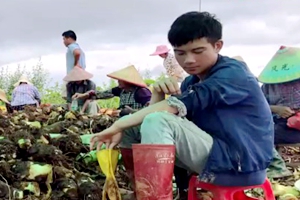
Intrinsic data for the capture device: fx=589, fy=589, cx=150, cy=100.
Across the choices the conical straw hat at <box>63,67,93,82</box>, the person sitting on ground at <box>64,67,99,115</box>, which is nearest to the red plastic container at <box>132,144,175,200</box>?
the person sitting on ground at <box>64,67,99,115</box>

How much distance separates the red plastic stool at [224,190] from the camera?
2426mm

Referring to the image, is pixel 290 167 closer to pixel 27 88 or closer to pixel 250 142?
pixel 250 142

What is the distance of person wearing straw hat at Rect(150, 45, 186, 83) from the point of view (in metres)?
7.49

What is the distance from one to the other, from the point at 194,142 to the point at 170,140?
Result: 102 millimetres

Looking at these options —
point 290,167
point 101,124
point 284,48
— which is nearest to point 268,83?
point 284,48

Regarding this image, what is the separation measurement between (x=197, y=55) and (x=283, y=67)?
1.98 metres

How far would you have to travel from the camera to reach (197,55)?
8.02ft

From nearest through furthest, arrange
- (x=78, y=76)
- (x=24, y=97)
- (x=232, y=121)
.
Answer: (x=232, y=121), (x=78, y=76), (x=24, y=97)

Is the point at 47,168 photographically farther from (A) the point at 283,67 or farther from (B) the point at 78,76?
(B) the point at 78,76

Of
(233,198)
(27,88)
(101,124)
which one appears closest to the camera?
(233,198)

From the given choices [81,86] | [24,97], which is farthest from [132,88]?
[24,97]

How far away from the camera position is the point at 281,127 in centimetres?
422

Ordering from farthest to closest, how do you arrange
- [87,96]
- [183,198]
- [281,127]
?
1. [87,96]
2. [281,127]
3. [183,198]

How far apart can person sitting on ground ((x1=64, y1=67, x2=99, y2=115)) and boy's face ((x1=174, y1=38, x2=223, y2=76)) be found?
13.4 ft
